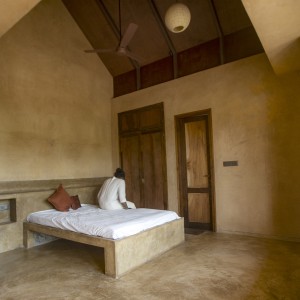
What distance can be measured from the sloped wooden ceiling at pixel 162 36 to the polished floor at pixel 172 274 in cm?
327

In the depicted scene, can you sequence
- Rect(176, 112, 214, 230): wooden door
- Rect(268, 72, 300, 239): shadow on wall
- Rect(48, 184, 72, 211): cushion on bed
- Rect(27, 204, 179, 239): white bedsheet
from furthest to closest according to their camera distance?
Rect(176, 112, 214, 230): wooden door
Rect(48, 184, 72, 211): cushion on bed
Rect(268, 72, 300, 239): shadow on wall
Rect(27, 204, 179, 239): white bedsheet

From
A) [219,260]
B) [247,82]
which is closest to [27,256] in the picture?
[219,260]

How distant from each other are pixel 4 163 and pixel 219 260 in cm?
372

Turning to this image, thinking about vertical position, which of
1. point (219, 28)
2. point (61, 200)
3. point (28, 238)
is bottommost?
point (28, 238)

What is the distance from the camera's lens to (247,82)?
440 centimetres

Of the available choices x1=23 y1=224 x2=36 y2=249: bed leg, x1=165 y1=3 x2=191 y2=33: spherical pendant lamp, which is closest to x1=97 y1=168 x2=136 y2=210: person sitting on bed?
x1=23 y1=224 x2=36 y2=249: bed leg

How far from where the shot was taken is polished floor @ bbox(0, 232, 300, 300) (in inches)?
97.3

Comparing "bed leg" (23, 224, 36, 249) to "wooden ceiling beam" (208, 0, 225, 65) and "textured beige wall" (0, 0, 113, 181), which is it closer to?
"textured beige wall" (0, 0, 113, 181)

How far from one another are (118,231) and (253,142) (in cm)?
275

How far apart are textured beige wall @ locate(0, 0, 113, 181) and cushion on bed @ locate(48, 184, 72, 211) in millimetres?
514

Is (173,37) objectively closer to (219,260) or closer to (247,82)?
(247,82)

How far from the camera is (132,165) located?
19.6ft

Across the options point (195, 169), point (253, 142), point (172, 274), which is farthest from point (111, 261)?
point (253, 142)

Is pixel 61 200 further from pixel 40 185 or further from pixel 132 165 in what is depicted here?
pixel 132 165
